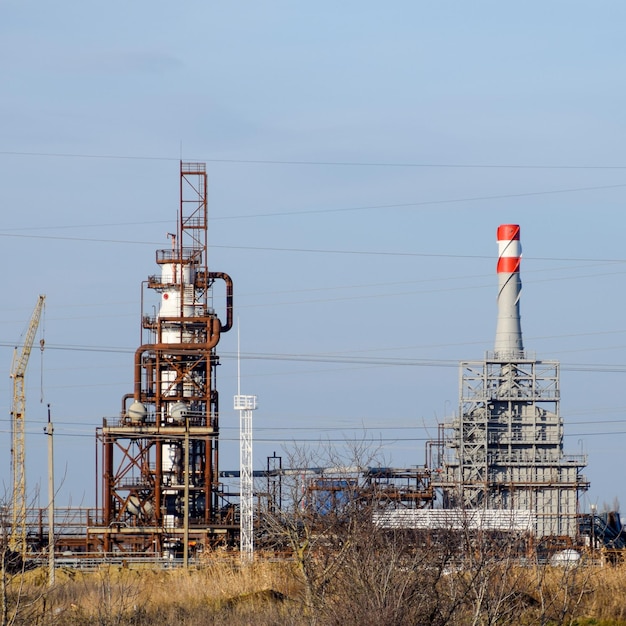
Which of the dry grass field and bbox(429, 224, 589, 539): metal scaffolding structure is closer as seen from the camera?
the dry grass field

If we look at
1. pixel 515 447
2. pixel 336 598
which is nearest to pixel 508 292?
pixel 515 447

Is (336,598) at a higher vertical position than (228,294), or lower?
lower

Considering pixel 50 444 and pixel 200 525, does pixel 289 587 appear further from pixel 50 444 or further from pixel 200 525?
pixel 200 525

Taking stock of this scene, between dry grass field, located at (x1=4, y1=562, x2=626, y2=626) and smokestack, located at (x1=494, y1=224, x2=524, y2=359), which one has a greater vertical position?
smokestack, located at (x1=494, y1=224, x2=524, y2=359)

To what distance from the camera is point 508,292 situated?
80.4 meters

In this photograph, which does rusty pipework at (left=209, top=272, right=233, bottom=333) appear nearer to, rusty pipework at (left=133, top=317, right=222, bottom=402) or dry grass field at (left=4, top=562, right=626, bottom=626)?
rusty pipework at (left=133, top=317, right=222, bottom=402)

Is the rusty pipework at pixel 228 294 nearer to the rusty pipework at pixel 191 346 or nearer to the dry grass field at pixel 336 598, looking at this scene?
the rusty pipework at pixel 191 346

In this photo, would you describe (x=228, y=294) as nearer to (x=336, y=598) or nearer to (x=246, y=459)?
(x=246, y=459)

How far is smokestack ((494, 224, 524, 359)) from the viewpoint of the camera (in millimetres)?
79438

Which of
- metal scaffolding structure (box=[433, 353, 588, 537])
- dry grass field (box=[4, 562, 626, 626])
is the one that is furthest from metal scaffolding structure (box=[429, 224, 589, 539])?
dry grass field (box=[4, 562, 626, 626])

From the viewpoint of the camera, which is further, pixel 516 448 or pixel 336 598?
pixel 516 448

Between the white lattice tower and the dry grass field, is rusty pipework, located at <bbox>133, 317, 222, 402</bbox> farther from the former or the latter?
the dry grass field

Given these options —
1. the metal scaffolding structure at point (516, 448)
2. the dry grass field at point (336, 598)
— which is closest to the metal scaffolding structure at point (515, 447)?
the metal scaffolding structure at point (516, 448)

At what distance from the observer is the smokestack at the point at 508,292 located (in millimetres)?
79438
